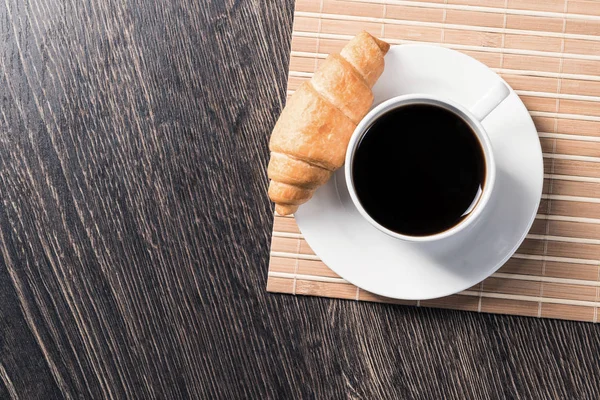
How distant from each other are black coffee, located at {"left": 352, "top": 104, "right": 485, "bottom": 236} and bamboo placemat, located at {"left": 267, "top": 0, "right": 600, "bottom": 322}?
18cm

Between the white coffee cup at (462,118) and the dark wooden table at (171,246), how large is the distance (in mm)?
226

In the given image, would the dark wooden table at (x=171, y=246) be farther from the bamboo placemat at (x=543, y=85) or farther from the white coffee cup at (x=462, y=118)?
the white coffee cup at (x=462, y=118)

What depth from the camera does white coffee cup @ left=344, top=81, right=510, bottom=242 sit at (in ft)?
2.10

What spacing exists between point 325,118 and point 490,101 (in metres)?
0.20

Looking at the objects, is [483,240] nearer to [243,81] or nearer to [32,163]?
[243,81]

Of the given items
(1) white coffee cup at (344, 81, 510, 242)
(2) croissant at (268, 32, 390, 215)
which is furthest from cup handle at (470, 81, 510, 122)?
(2) croissant at (268, 32, 390, 215)

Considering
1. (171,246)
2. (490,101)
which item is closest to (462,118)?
(490,101)

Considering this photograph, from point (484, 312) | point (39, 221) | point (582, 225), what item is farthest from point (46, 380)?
point (582, 225)

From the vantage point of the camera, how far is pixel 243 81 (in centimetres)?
86

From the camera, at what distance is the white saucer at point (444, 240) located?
2.30ft

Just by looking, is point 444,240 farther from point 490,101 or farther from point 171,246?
point 171,246

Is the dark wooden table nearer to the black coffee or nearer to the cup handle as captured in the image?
the black coffee

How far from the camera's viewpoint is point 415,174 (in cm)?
70

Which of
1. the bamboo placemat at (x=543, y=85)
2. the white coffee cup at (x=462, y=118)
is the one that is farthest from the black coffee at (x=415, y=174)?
the bamboo placemat at (x=543, y=85)
